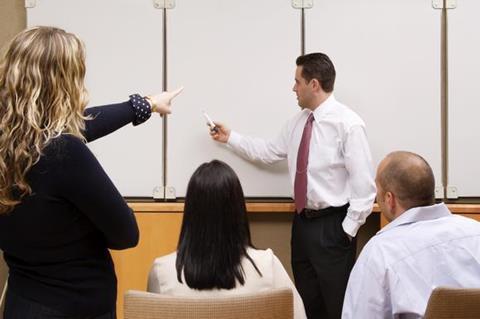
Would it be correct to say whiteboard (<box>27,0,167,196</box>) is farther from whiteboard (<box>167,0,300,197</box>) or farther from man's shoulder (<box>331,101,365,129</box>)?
man's shoulder (<box>331,101,365,129</box>)

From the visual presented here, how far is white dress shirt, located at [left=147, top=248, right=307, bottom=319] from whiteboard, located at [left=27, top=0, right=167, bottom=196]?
187 centimetres

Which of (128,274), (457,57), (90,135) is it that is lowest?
(128,274)

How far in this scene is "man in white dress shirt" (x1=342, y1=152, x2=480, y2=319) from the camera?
5.57 ft

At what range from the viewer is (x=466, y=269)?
1.75 metres

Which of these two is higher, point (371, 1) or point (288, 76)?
point (371, 1)

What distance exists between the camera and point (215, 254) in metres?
1.79

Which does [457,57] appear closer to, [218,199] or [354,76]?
[354,76]

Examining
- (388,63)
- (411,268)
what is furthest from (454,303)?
(388,63)

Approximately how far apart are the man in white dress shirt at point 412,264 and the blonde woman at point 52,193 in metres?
0.64

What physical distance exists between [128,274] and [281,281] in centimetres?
193

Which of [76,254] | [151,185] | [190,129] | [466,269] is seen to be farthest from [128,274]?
[466,269]

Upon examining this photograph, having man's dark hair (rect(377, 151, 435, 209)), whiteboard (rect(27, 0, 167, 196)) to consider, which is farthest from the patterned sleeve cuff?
whiteboard (rect(27, 0, 167, 196))

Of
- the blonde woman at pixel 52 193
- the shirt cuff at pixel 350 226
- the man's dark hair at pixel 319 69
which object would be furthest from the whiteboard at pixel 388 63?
the blonde woman at pixel 52 193

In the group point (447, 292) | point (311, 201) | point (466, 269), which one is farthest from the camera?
point (311, 201)
